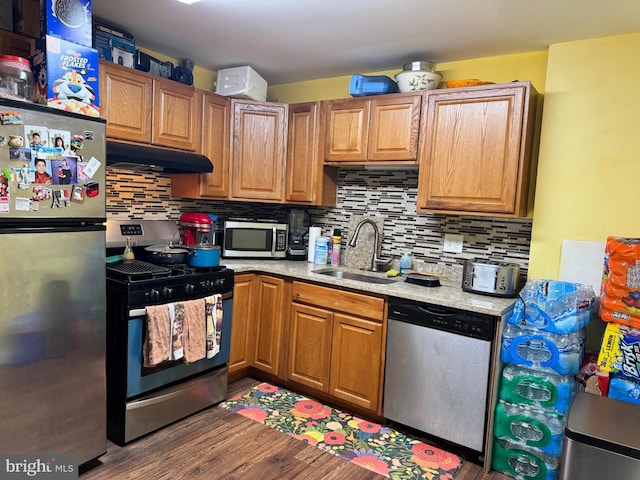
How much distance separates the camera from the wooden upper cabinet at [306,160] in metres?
3.19

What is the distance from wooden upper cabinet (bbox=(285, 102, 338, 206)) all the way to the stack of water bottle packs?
1.65 metres

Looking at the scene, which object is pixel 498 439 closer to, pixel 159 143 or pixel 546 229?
pixel 546 229

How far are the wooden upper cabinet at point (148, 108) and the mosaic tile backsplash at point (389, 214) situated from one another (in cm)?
37

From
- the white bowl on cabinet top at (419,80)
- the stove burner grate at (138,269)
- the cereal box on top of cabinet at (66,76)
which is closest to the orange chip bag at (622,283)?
the white bowl on cabinet top at (419,80)

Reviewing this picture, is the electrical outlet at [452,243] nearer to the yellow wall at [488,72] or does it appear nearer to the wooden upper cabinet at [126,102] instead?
the yellow wall at [488,72]

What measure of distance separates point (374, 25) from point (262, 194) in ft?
4.85

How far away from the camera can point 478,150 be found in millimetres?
2504

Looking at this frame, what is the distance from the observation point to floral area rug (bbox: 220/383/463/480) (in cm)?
221

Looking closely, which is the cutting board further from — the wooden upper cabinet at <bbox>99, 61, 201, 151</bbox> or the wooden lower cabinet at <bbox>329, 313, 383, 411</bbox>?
the wooden upper cabinet at <bbox>99, 61, 201, 151</bbox>

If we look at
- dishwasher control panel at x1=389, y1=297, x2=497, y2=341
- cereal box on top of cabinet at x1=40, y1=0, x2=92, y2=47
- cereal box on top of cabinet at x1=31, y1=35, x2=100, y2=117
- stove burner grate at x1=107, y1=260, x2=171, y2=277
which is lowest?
dishwasher control panel at x1=389, y1=297, x2=497, y2=341

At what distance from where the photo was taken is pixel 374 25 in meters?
2.38

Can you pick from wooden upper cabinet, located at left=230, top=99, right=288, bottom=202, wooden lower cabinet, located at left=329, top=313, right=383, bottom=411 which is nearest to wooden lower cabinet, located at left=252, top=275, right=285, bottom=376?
wooden lower cabinet, located at left=329, top=313, right=383, bottom=411

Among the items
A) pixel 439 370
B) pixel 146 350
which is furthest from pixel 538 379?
pixel 146 350

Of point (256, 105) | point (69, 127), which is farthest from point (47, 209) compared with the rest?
point (256, 105)
